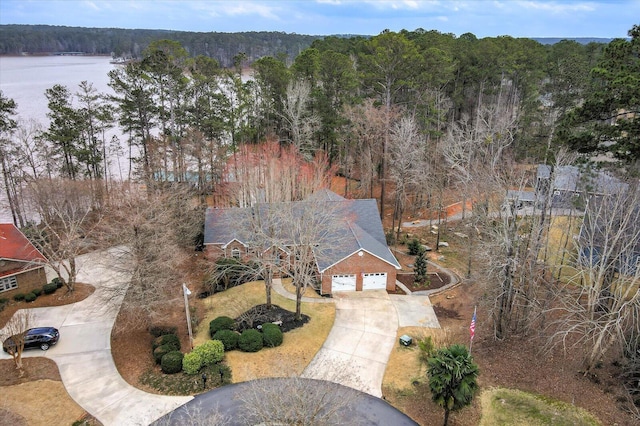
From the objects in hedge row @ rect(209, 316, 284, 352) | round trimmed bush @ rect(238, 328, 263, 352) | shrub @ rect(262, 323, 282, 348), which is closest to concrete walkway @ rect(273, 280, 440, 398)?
shrub @ rect(262, 323, 282, 348)

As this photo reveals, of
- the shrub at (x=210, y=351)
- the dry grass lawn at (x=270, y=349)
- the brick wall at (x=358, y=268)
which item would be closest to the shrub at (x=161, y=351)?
the shrub at (x=210, y=351)

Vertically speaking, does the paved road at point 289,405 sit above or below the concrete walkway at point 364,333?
above

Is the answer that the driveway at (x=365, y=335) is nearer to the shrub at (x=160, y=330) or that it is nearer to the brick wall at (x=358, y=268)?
the brick wall at (x=358, y=268)

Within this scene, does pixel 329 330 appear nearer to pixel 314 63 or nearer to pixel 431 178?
pixel 431 178

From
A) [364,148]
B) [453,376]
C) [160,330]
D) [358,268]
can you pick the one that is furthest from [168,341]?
[364,148]

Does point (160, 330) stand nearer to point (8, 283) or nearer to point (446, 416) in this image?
point (8, 283)

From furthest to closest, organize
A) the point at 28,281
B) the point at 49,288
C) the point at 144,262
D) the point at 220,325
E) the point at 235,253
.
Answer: the point at 235,253
the point at 28,281
the point at 49,288
the point at 220,325
the point at 144,262
